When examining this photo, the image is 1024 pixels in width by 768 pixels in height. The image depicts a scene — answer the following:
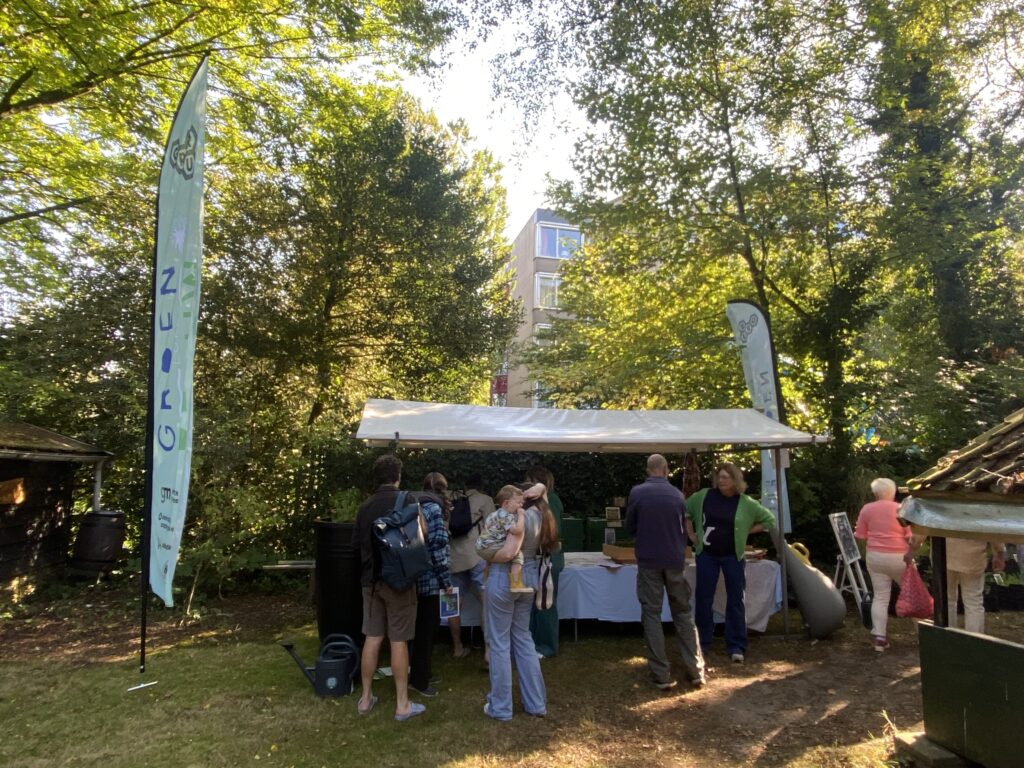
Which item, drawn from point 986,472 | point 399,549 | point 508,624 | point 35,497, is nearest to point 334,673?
point 399,549

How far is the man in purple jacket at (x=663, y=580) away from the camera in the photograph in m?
4.54

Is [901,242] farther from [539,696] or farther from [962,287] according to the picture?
[539,696]

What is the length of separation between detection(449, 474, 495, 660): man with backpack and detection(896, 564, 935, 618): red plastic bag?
3.75 metres

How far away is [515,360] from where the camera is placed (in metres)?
17.6

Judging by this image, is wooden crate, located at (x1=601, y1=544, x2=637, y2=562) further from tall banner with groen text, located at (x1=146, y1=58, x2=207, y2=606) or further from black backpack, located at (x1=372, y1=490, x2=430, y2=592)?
tall banner with groen text, located at (x1=146, y1=58, x2=207, y2=606)

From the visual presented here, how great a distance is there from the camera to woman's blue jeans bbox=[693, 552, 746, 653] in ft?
16.9

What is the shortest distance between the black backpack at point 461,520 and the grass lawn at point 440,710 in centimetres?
110

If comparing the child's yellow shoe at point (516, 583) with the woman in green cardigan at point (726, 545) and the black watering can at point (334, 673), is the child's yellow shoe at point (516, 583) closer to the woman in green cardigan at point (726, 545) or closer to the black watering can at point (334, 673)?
the black watering can at point (334, 673)

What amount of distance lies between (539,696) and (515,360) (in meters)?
13.9

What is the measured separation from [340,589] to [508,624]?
1.62 meters

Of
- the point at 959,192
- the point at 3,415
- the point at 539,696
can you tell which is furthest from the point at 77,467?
the point at 959,192

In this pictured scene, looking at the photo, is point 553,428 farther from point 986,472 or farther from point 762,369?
point 986,472

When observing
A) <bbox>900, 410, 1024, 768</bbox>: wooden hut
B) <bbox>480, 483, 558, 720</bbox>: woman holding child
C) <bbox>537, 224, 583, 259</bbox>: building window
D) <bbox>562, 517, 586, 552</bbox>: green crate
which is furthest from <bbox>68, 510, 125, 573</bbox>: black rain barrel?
<bbox>537, 224, 583, 259</bbox>: building window

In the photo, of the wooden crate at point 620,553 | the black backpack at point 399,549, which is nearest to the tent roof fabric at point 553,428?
the wooden crate at point 620,553
